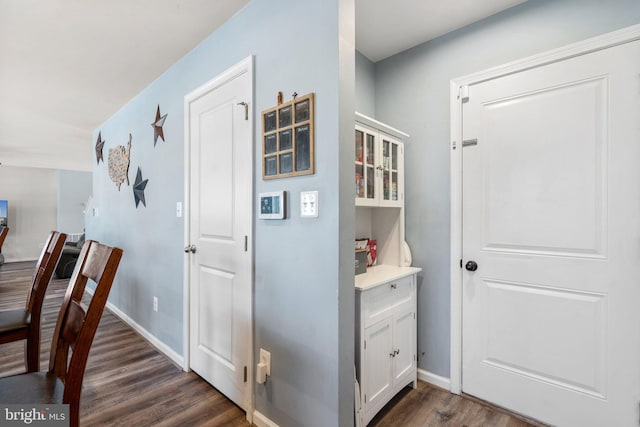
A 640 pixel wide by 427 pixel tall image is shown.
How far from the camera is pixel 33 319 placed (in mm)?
1518

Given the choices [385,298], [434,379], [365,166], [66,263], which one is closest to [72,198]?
[66,263]

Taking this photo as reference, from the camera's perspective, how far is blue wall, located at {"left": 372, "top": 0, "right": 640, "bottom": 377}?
1.76 metres

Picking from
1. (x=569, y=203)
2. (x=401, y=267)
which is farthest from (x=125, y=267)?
(x=569, y=203)

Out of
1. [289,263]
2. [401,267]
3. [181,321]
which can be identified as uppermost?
[289,263]

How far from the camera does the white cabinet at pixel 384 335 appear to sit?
5.13 feet

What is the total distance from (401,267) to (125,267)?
293cm

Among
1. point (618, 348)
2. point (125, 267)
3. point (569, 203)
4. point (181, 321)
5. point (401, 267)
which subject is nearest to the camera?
point (618, 348)

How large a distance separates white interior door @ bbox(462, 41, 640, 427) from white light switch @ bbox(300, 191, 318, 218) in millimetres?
1122

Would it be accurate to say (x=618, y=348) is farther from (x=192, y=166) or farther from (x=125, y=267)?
(x=125, y=267)

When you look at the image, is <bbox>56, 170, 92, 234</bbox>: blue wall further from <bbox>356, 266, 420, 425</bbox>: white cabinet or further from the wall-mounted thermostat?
<bbox>356, 266, 420, 425</bbox>: white cabinet

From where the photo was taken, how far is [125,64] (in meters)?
2.48

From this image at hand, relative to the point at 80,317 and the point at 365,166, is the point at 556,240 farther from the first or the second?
the point at 80,317

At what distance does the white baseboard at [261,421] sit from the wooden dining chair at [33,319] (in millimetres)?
1120

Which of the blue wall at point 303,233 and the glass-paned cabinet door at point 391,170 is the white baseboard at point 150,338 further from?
the glass-paned cabinet door at point 391,170
